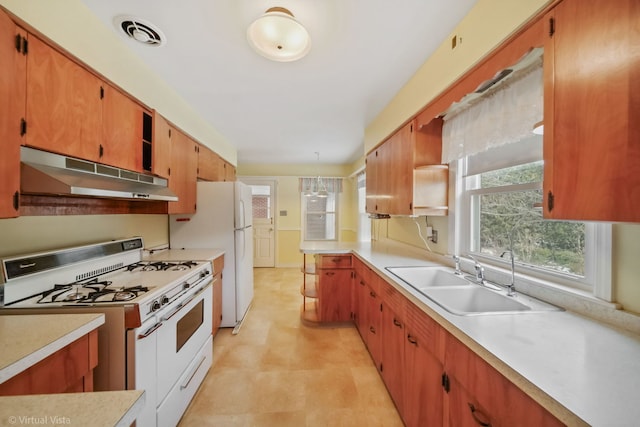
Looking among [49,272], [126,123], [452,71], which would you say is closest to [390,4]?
[452,71]

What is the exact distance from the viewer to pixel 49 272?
1.24 m

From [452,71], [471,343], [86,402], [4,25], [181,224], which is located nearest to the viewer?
[86,402]

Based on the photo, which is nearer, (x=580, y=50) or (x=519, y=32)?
(x=580, y=50)

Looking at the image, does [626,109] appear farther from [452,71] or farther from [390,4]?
[390,4]

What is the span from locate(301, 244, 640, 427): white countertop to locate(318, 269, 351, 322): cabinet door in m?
1.56

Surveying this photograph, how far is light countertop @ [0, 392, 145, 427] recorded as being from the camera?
1.56 ft

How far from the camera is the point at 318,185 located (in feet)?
17.1

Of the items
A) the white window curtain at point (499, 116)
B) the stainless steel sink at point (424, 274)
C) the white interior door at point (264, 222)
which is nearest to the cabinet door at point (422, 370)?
the stainless steel sink at point (424, 274)

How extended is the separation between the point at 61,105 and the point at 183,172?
3.87 feet

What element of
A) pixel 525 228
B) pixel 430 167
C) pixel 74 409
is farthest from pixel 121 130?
pixel 525 228

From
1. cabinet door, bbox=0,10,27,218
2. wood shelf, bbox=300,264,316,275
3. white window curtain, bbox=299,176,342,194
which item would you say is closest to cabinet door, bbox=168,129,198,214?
cabinet door, bbox=0,10,27,218

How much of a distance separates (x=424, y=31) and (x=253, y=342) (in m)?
2.89

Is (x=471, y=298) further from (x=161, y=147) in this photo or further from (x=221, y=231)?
(x=161, y=147)

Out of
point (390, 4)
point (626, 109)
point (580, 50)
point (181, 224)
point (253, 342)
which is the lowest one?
point (253, 342)
